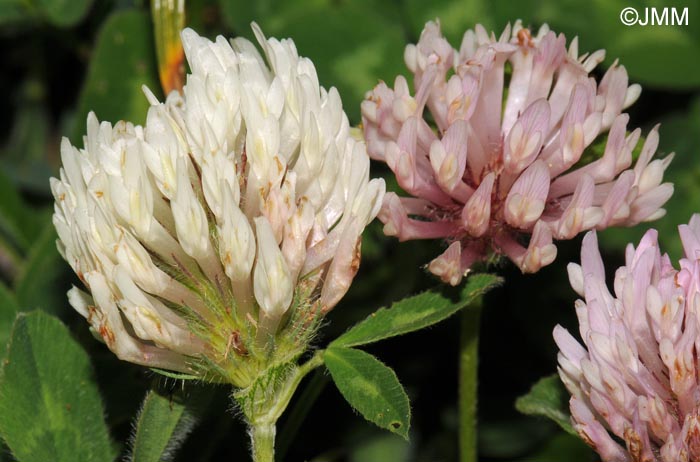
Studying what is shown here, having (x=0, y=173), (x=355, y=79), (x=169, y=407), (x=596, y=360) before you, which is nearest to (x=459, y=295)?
(x=596, y=360)

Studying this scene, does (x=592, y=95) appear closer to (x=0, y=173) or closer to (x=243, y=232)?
(x=243, y=232)

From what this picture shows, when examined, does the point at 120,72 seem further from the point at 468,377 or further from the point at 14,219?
the point at 468,377

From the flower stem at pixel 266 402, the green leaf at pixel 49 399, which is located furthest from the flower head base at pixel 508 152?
the green leaf at pixel 49 399

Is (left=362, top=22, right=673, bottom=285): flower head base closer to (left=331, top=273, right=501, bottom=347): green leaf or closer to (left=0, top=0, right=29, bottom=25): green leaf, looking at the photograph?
(left=331, top=273, right=501, bottom=347): green leaf

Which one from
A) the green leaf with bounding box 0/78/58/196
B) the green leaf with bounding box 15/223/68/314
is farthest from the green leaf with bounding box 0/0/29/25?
the green leaf with bounding box 15/223/68/314

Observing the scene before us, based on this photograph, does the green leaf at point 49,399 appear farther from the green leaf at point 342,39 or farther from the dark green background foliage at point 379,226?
the green leaf at point 342,39
